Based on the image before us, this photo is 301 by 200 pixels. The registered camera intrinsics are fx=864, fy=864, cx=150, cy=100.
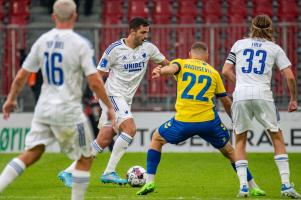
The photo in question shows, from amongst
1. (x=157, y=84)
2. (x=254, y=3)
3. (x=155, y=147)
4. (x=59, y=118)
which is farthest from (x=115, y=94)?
(x=254, y=3)

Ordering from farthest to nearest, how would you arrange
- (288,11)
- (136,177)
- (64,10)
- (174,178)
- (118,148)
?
(288,11) → (174,178) → (118,148) → (136,177) → (64,10)

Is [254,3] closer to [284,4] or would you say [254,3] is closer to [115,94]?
[284,4]

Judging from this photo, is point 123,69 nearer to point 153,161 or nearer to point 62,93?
point 153,161

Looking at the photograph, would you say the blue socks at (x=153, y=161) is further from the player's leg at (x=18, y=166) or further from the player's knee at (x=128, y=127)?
the player's leg at (x=18, y=166)

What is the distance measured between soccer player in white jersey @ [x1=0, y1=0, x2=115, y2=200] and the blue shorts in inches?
95.1

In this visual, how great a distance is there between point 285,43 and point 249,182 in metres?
8.48

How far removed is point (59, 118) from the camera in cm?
870

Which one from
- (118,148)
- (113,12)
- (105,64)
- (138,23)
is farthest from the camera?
(113,12)

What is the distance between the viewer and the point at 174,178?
13688mm

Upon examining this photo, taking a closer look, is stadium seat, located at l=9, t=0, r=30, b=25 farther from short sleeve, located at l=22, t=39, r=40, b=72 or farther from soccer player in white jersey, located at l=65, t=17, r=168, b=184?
short sleeve, located at l=22, t=39, r=40, b=72

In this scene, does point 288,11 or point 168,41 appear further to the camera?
point 288,11

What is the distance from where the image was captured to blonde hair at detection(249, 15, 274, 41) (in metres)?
10.9

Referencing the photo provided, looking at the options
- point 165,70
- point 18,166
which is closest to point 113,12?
point 165,70

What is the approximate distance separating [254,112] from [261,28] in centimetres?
108
